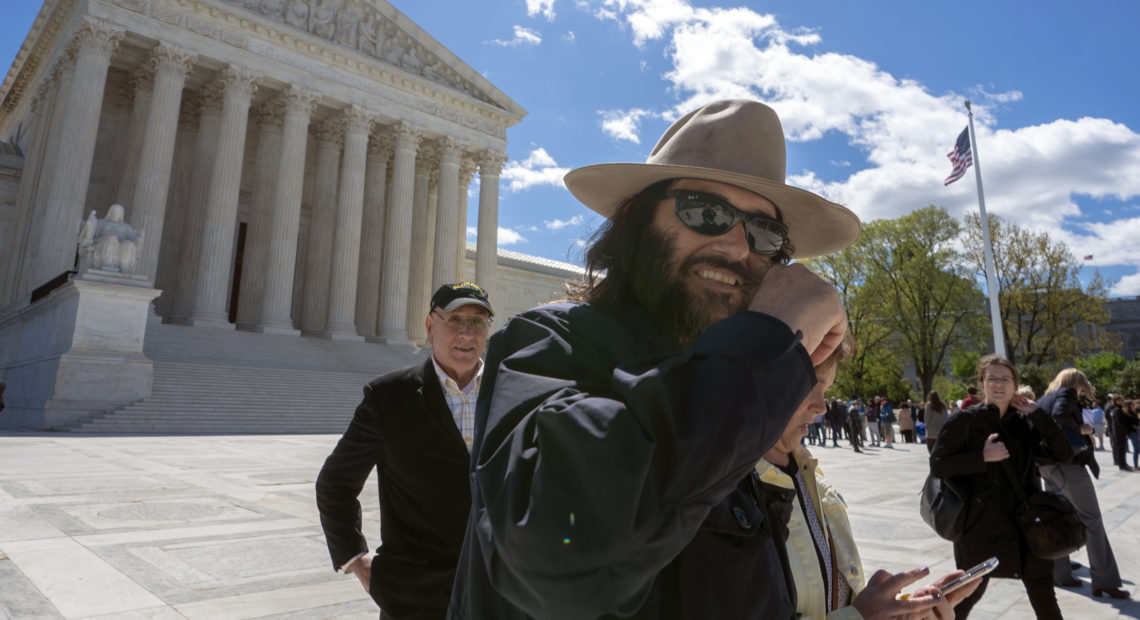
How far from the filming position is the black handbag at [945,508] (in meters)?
3.88

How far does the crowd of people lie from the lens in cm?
83

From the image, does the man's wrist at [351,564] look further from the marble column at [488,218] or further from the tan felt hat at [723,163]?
the marble column at [488,218]

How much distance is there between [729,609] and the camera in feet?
3.25

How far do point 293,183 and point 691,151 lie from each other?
27305 millimetres

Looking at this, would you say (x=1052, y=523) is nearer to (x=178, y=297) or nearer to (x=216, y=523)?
(x=216, y=523)

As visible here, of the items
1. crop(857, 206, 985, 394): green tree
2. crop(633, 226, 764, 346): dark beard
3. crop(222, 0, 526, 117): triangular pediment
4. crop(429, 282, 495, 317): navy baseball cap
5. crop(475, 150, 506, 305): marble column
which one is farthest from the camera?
crop(857, 206, 985, 394): green tree

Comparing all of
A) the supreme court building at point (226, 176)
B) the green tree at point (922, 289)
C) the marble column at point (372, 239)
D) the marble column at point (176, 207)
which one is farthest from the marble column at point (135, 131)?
the green tree at point (922, 289)

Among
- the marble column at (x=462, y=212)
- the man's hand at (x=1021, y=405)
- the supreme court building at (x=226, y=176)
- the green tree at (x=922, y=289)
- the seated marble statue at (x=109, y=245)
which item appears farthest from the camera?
the green tree at (x=922, y=289)

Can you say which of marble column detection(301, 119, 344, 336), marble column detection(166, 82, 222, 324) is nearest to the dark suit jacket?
marble column detection(166, 82, 222, 324)

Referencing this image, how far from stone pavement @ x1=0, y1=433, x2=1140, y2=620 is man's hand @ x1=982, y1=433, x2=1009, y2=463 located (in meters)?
1.39

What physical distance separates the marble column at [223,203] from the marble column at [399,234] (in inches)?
250

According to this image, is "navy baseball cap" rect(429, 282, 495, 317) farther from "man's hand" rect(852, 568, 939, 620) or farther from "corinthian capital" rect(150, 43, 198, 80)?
"corinthian capital" rect(150, 43, 198, 80)

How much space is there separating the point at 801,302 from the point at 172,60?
90.9 feet

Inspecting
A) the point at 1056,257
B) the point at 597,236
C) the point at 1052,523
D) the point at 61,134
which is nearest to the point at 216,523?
the point at 597,236
